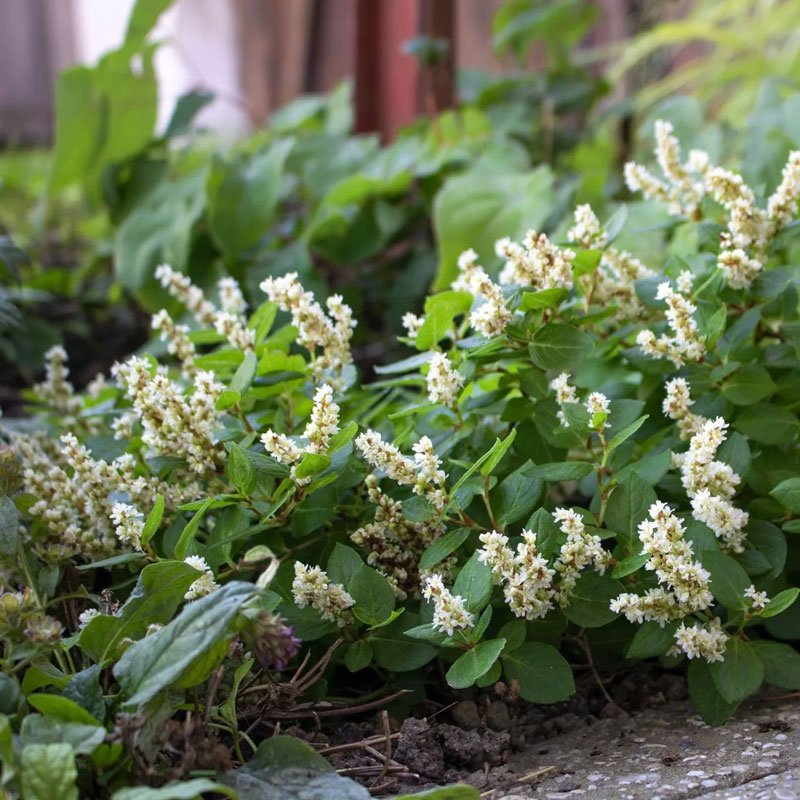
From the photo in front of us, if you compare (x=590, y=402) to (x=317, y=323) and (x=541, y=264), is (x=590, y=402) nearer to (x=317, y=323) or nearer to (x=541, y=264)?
(x=541, y=264)

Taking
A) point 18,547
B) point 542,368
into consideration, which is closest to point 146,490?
point 18,547

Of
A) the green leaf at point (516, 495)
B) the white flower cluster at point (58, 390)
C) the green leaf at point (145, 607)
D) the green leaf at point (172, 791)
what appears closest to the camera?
the green leaf at point (172, 791)

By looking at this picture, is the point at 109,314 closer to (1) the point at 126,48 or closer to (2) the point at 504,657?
(1) the point at 126,48

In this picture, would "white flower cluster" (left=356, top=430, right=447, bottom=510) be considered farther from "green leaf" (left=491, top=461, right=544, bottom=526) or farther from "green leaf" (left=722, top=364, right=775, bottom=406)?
"green leaf" (left=722, top=364, right=775, bottom=406)

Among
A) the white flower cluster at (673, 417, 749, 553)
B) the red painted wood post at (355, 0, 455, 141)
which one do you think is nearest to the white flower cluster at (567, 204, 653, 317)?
the white flower cluster at (673, 417, 749, 553)

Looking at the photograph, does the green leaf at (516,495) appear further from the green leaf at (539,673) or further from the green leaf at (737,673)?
the green leaf at (737,673)

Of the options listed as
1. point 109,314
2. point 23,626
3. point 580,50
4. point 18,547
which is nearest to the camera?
point 23,626

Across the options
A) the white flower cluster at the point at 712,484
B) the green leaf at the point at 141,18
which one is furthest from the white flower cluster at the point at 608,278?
the green leaf at the point at 141,18
